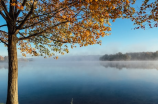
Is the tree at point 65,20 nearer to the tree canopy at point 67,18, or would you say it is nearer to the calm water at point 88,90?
the tree canopy at point 67,18

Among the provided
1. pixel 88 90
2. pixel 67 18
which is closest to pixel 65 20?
pixel 67 18

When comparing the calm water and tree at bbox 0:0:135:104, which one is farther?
the calm water

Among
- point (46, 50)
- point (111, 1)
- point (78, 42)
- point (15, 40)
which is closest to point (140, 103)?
point (78, 42)

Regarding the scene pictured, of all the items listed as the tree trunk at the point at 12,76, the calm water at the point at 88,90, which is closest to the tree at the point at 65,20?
the tree trunk at the point at 12,76

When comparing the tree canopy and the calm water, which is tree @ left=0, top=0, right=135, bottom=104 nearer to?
the tree canopy

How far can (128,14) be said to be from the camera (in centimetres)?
695

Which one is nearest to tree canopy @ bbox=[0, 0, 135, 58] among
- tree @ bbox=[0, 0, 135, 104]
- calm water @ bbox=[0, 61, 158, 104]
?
tree @ bbox=[0, 0, 135, 104]

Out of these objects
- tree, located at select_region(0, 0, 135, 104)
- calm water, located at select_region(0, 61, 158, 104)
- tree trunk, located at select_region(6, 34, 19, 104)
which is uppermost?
tree, located at select_region(0, 0, 135, 104)

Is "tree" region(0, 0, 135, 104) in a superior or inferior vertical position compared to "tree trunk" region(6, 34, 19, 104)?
superior

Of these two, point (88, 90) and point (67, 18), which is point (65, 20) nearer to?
point (67, 18)

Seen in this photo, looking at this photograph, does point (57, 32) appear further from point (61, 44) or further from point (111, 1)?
point (111, 1)

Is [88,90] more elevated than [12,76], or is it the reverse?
[12,76]

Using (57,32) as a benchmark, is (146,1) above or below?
above

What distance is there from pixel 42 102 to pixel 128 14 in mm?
14921
